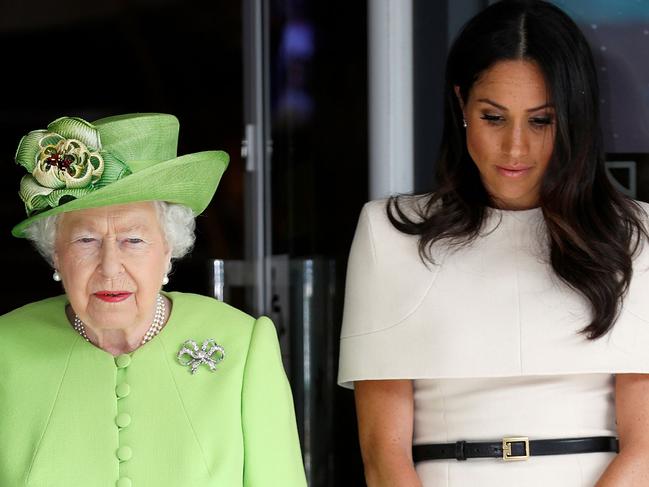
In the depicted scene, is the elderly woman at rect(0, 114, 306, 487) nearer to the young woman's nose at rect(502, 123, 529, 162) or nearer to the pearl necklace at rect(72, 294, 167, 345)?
the pearl necklace at rect(72, 294, 167, 345)

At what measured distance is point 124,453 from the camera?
2.79 m

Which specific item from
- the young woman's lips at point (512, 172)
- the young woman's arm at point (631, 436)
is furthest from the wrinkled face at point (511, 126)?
the young woman's arm at point (631, 436)

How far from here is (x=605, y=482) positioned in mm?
2992

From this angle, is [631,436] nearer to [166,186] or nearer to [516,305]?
[516,305]

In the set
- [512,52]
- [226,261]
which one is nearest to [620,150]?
[512,52]

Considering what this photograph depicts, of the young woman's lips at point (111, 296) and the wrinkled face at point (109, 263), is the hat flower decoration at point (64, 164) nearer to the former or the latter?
the wrinkled face at point (109, 263)

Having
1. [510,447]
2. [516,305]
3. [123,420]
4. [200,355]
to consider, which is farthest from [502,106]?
[123,420]

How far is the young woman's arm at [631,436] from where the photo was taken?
2990 mm

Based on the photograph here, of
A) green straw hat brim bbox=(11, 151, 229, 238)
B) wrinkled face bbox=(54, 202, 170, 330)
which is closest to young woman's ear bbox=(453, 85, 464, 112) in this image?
green straw hat brim bbox=(11, 151, 229, 238)

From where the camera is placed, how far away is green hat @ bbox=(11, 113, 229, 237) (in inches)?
109

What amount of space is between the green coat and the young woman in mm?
345

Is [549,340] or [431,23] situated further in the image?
[431,23]

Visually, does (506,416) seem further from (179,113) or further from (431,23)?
(179,113)

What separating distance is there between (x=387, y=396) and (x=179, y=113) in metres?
4.05
